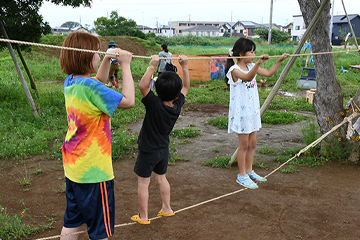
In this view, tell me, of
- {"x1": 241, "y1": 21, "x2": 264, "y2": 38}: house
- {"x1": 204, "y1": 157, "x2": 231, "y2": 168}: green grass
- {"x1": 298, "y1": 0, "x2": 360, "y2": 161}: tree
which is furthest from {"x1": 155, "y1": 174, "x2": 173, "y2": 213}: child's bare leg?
{"x1": 241, "y1": 21, "x2": 264, "y2": 38}: house

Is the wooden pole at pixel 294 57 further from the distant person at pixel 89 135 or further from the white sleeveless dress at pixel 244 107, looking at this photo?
the distant person at pixel 89 135

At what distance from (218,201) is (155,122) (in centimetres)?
145

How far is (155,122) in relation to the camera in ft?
8.72

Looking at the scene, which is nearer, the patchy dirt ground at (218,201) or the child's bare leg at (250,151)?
the patchy dirt ground at (218,201)

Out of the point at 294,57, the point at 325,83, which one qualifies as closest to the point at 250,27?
A: the point at 325,83

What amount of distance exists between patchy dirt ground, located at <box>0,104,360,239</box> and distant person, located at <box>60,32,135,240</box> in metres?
0.66

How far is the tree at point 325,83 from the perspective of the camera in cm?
457

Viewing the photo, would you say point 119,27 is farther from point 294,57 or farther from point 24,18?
point 294,57

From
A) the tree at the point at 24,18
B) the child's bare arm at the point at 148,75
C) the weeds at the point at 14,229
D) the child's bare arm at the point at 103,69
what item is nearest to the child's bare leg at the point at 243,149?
the child's bare arm at the point at 148,75

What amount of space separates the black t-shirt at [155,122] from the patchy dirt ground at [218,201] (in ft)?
2.25

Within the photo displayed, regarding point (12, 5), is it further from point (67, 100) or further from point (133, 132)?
point (67, 100)

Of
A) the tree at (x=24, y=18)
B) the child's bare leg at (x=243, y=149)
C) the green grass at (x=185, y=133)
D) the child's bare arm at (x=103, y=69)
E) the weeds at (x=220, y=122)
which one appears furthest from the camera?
the tree at (x=24, y=18)

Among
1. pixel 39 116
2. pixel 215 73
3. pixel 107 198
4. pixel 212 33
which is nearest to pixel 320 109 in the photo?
pixel 107 198

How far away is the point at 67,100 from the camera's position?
6.58 feet
